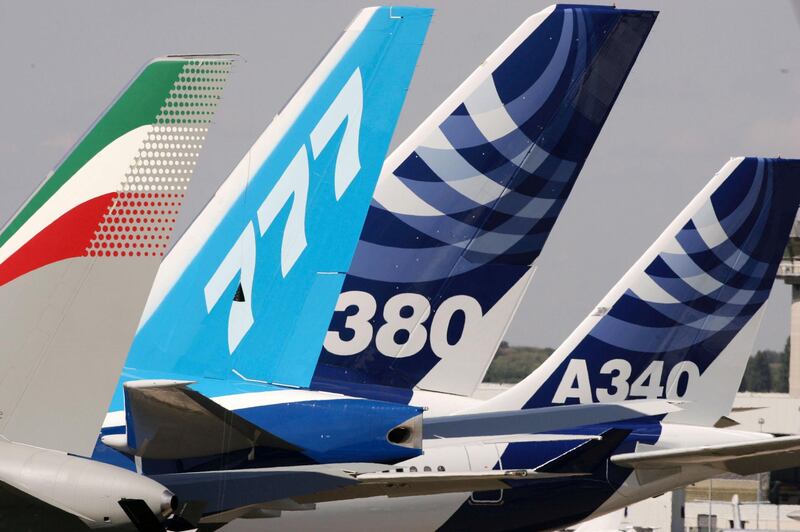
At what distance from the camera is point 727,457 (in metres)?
19.0

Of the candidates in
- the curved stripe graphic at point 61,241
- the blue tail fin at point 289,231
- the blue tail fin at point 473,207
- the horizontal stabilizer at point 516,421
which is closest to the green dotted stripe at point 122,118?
the curved stripe graphic at point 61,241

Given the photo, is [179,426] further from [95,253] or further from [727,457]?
[727,457]

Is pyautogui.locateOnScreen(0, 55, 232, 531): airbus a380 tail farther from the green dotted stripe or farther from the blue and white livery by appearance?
the blue and white livery

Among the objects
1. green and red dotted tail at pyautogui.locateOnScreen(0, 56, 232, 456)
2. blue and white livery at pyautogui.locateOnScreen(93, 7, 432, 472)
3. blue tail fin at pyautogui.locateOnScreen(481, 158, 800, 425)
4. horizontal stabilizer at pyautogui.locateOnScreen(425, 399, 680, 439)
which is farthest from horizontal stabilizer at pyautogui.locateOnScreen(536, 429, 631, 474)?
green and red dotted tail at pyautogui.locateOnScreen(0, 56, 232, 456)

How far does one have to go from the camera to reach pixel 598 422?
18.6 m

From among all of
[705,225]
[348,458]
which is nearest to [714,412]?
[705,225]

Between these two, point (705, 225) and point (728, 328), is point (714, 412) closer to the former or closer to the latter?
point (728, 328)

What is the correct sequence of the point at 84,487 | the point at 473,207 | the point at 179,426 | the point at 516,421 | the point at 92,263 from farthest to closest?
the point at 516,421 < the point at 473,207 < the point at 179,426 < the point at 92,263 < the point at 84,487

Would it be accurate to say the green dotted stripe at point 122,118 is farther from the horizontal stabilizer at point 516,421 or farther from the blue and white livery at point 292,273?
the horizontal stabilizer at point 516,421

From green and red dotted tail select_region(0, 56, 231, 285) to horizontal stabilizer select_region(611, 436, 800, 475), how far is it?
12.4 metres

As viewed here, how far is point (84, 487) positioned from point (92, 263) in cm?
129

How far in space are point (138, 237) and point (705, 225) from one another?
16.8 metres

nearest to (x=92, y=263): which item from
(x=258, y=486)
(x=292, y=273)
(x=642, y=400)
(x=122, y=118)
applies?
(x=122, y=118)

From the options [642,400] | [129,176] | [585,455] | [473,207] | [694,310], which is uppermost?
[473,207]
